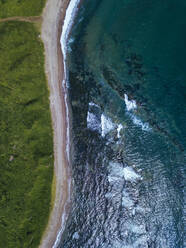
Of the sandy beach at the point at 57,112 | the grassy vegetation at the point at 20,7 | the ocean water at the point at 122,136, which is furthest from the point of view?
the ocean water at the point at 122,136

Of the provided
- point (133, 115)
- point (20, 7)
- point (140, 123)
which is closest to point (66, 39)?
point (20, 7)

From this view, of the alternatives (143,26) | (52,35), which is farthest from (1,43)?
(143,26)

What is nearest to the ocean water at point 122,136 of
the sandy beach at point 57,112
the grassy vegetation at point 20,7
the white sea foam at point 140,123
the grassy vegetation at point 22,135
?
the white sea foam at point 140,123

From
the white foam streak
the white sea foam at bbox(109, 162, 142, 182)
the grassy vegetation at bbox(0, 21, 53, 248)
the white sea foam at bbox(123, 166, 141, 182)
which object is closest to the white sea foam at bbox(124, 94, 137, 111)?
the white foam streak

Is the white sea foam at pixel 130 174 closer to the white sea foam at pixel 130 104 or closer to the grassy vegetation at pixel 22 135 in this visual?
the white sea foam at pixel 130 104

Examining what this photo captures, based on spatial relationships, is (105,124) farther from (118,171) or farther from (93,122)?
(118,171)

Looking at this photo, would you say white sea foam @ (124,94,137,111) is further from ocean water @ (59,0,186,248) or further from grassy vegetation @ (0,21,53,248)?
grassy vegetation @ (0,21,53,248)
